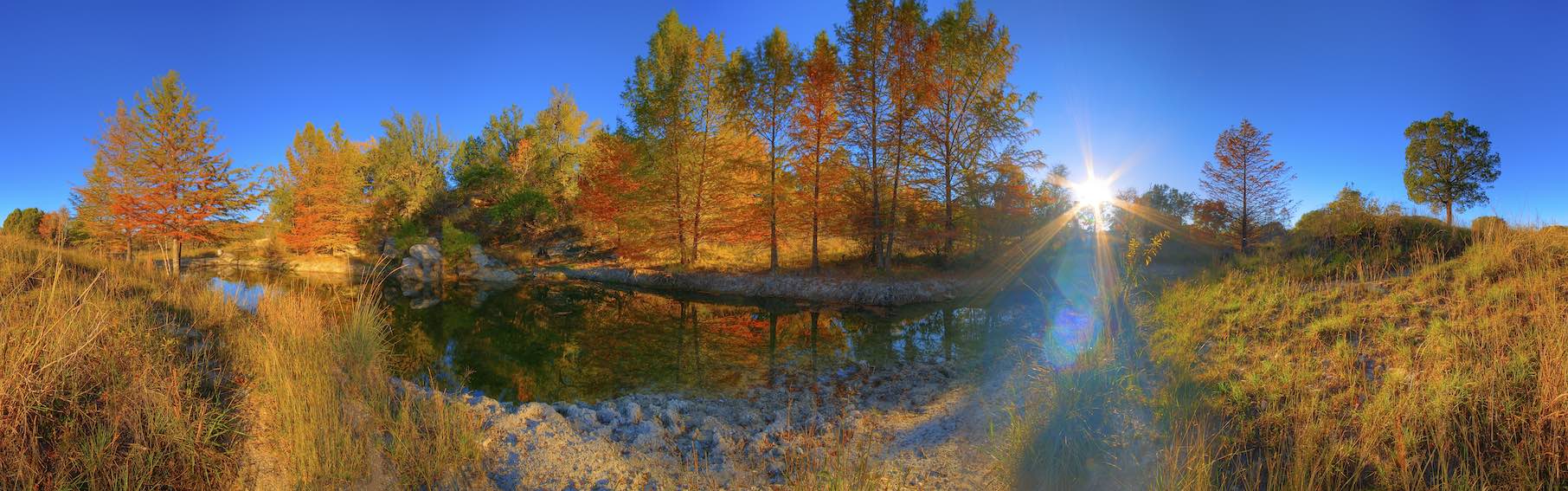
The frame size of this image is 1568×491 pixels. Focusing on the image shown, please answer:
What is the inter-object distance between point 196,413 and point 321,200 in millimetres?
36928

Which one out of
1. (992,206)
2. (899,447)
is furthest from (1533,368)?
(992,206)

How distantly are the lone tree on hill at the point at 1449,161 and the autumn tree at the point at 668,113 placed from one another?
39.6 meters

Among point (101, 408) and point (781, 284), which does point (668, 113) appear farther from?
point (101, 408)

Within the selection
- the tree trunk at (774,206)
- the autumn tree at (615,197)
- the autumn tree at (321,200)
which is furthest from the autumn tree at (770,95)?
the autumn tree at (321,200)

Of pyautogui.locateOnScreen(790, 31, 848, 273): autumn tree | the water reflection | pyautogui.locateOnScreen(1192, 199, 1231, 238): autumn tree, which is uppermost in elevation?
pyautogui.locateOnScreen(790, 31, 848, 273): autumn tree

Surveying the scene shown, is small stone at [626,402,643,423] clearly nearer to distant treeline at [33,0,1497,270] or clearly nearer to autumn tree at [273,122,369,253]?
distant treeline at [33,0,1497,270]

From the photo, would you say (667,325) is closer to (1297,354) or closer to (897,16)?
(1297,354)

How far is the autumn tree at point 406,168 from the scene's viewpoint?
108 ft

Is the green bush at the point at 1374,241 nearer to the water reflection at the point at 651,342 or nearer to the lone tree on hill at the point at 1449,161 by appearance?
the water reflection at the point at 651,342

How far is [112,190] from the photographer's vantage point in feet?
72.5

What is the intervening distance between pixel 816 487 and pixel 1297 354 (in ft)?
17.0

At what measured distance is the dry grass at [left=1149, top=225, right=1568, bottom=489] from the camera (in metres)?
2.96

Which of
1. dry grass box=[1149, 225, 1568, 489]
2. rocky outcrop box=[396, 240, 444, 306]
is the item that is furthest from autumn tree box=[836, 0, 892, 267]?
rocky outcrop box=[396, 240, 444, 306]

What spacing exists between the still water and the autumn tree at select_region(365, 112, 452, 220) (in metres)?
21.7
